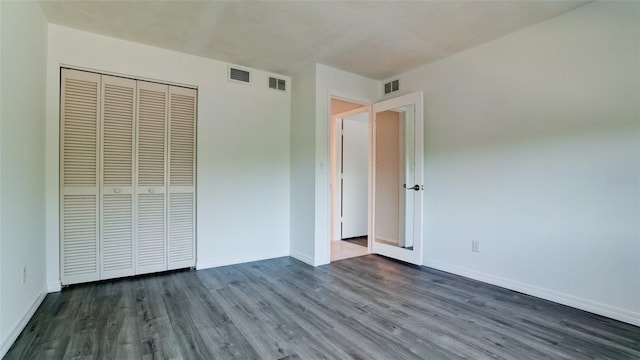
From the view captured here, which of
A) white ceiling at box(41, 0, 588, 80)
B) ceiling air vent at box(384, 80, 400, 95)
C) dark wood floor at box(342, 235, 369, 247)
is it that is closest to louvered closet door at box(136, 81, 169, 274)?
white ceiling at box(41, 0, 588, 80)

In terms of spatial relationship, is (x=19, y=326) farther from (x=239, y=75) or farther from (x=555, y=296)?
(x=555, y=296)

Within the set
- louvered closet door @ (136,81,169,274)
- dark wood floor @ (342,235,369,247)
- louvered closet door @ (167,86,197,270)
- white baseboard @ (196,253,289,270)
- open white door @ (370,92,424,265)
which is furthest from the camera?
dark wood floor @ (342,235,369,247)

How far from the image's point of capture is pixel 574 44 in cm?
262

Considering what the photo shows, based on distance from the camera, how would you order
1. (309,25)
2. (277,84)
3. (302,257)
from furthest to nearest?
(277,84) → (302,257) → (309,25)

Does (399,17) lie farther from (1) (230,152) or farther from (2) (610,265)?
(2) (610,265)

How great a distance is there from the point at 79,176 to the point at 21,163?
2.83 ft

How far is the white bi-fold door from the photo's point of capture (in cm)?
303

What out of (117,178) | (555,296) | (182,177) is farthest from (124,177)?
(555,296)

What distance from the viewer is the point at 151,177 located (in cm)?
342

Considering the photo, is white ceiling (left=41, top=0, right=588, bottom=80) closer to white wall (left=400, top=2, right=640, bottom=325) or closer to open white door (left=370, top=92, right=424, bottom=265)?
white wall (left=400, top=2, right=640, bottom=325)

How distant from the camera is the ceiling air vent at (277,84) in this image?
4199 millimetres

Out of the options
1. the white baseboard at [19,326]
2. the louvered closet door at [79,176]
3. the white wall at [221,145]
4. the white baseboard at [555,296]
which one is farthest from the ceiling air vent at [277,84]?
the white baseboard at [19,326]

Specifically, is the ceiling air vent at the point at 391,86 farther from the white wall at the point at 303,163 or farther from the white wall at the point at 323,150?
the white wall at the point at 303,163

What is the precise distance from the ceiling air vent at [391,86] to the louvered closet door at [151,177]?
2909 mm
